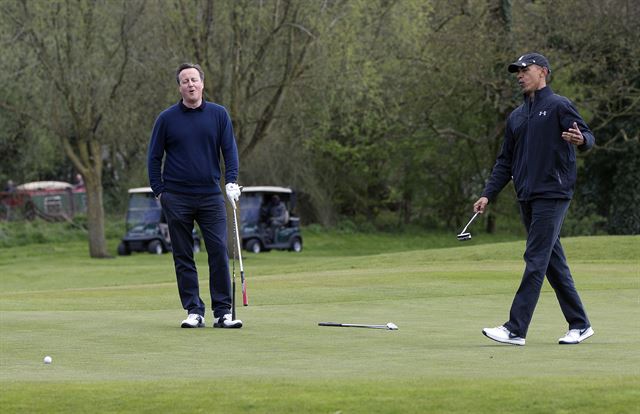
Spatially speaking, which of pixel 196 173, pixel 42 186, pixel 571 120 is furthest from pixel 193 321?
pixel 42 186

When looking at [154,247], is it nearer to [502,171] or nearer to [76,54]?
[76,54]

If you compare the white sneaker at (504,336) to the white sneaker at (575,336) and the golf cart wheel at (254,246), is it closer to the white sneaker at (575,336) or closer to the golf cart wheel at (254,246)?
the white sneaker at (575,336)

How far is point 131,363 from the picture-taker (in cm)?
827

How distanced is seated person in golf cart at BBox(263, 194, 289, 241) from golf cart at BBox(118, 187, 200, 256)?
259 centimetres

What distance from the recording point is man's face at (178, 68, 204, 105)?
1095 centimetres

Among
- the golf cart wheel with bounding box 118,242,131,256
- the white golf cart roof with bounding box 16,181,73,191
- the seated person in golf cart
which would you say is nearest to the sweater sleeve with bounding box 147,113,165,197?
the golf cart wheel with bounding box 118,242,131,256

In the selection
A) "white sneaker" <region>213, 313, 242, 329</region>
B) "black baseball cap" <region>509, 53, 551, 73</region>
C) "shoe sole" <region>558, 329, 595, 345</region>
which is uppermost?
"black baseball cap" <region>509, 53, 551, 73</region>

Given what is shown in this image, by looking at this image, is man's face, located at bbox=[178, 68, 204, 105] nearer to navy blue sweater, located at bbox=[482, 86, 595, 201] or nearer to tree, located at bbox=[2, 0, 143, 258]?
navy blue sweater, located at bbox=[482, 86, 595, 201]

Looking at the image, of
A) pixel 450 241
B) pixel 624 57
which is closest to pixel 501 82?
pixel 624 57

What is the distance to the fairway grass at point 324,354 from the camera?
20.6 ft

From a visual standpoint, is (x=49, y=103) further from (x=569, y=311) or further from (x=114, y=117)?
(x=569, y=311)

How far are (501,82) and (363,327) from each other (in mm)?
32357

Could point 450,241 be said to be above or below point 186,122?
below

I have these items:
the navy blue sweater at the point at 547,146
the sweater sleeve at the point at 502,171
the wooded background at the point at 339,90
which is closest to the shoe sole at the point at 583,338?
the navy blue sweater at the point at 547,146
